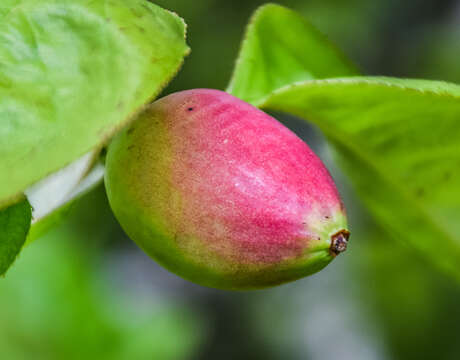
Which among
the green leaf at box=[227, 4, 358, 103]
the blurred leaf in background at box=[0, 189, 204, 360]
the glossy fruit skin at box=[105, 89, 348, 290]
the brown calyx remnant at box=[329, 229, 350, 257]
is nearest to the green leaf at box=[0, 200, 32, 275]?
the glossy fruit skin at box=[105, 89, 348, 290]

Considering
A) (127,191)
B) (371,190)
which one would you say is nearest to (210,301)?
(371,190)

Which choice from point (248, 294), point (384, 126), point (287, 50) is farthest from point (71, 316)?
point (248, 294)

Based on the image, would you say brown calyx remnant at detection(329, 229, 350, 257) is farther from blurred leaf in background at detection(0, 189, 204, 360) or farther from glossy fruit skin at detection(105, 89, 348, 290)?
blurred leaf in background at detection(0, 189, 204, 360)

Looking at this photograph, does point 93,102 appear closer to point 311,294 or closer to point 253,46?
point 253,46

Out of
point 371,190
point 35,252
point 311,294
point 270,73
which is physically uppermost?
point 270,73

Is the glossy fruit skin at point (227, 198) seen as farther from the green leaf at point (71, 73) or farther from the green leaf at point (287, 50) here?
the green leaf at point (287, 50)

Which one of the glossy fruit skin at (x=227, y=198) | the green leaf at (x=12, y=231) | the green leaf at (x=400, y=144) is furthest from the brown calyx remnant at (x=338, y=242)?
the green leaf at (x=12, y=231)

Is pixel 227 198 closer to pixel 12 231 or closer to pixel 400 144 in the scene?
pixel 12 231
